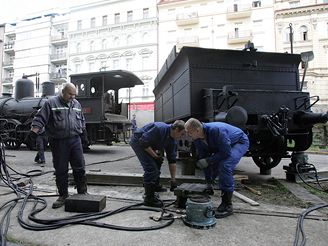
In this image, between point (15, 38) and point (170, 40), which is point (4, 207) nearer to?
point (170, 40)

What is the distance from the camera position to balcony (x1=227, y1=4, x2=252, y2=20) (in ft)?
100

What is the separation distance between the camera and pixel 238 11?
30.7 m

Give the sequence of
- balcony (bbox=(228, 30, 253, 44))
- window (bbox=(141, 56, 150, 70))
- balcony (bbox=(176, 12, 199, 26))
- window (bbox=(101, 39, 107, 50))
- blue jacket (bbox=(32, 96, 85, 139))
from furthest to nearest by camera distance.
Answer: window (bbox=(101, 39, 107, 50)) < window (bbox=(141, 56, 150, 70)) < balcony (bbox=(176, 12, 199, 26)) < balcony (bbox=(228, 30, 253, 44)) < blue jacket (bbox=(32, 96, 85, 139))

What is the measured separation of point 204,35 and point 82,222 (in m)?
31.0

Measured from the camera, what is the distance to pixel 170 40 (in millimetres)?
32625

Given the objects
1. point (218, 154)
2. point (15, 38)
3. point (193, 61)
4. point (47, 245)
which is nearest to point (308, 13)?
point (193, 61)

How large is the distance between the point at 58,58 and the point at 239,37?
23463mm

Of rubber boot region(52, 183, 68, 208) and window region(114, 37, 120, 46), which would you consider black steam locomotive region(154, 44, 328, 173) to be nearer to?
rubber boot region(52, 183, 68, 208)

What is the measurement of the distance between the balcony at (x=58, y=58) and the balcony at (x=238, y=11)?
70.4 ft

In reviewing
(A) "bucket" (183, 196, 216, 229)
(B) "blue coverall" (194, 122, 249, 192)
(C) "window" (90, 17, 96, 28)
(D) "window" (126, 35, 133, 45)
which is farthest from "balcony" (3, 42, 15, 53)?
(A) "bucket" (183, 196, 216, 229)

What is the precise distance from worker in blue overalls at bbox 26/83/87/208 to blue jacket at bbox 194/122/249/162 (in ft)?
5.80

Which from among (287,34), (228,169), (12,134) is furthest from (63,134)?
(287,34)

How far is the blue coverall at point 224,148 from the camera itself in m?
3.57

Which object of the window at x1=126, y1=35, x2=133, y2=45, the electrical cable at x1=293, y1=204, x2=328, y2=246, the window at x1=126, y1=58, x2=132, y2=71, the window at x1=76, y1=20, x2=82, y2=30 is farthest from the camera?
the window at x1=76, y1=20, x2=82, y2=30
